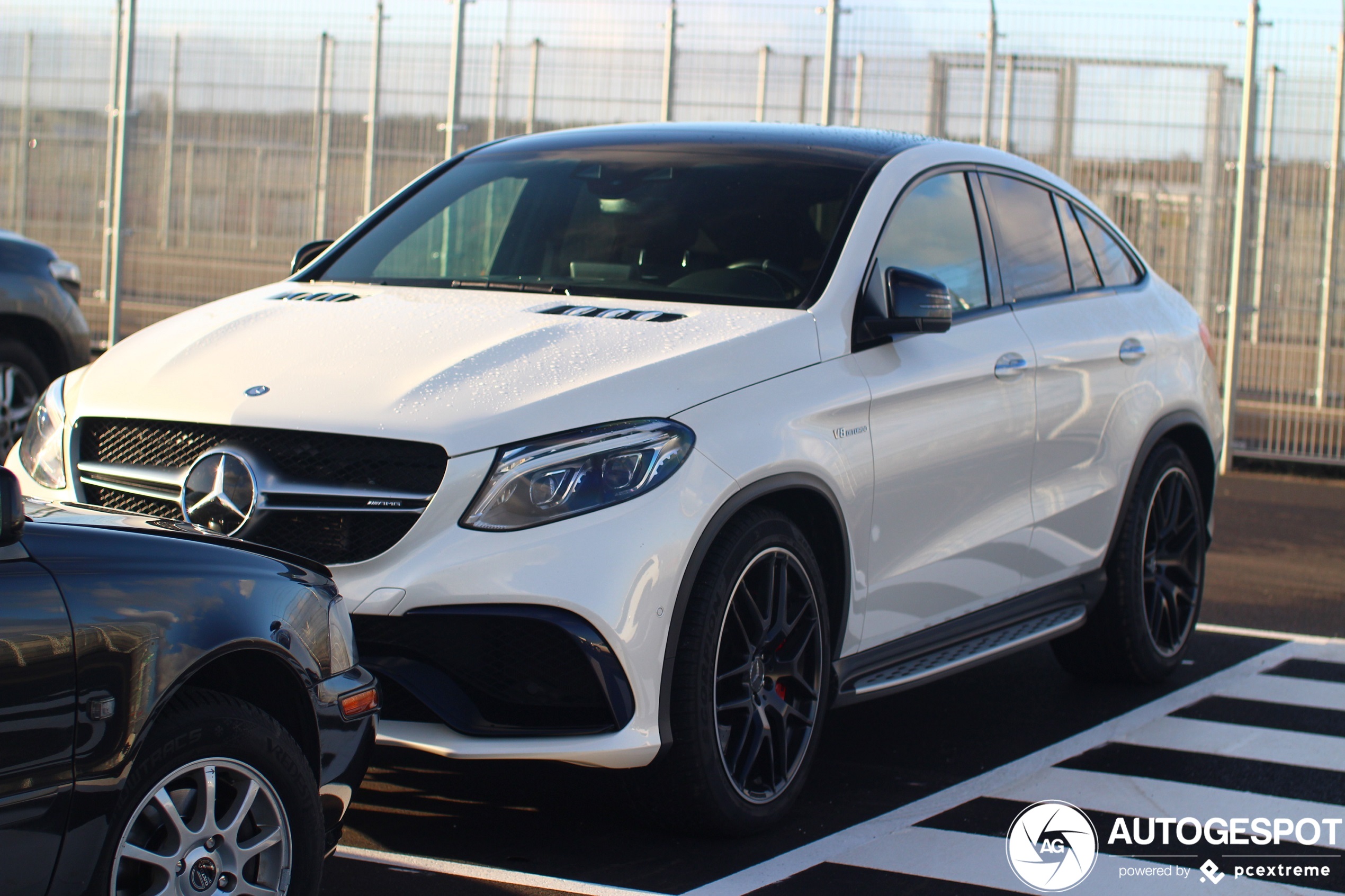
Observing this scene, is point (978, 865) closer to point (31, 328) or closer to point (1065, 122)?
point (31, 328)

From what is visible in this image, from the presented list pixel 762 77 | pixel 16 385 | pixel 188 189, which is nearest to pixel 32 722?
pixel 16 385

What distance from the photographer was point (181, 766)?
2.82 m

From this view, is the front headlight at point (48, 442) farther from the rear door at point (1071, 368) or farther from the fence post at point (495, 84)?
the fence post at point (495, 84)

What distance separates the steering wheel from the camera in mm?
4637

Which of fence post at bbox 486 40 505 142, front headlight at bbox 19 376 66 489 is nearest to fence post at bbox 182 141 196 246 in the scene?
fence post at bbox 486 40 505 142

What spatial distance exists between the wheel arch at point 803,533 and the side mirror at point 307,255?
2240 millimetres

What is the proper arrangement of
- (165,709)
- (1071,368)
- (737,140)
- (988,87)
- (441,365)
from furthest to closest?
(988,87) < (1071,368) < (737,140) < (441,365) < (165,709)

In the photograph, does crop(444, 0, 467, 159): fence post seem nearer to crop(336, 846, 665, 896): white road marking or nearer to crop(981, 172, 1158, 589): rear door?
crop(981, 172, 1158, 589): rear door

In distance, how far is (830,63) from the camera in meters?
13.1

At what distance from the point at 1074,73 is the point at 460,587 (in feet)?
34.5

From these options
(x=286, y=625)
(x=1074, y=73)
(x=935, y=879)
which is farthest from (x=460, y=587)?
(x=1074, y=73)

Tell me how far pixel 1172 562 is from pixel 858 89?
7.63 metres

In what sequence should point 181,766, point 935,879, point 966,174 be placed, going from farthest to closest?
point 966,174
point 935,879
point 181,766

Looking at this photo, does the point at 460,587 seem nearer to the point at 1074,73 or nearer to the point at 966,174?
the point at 966,174
